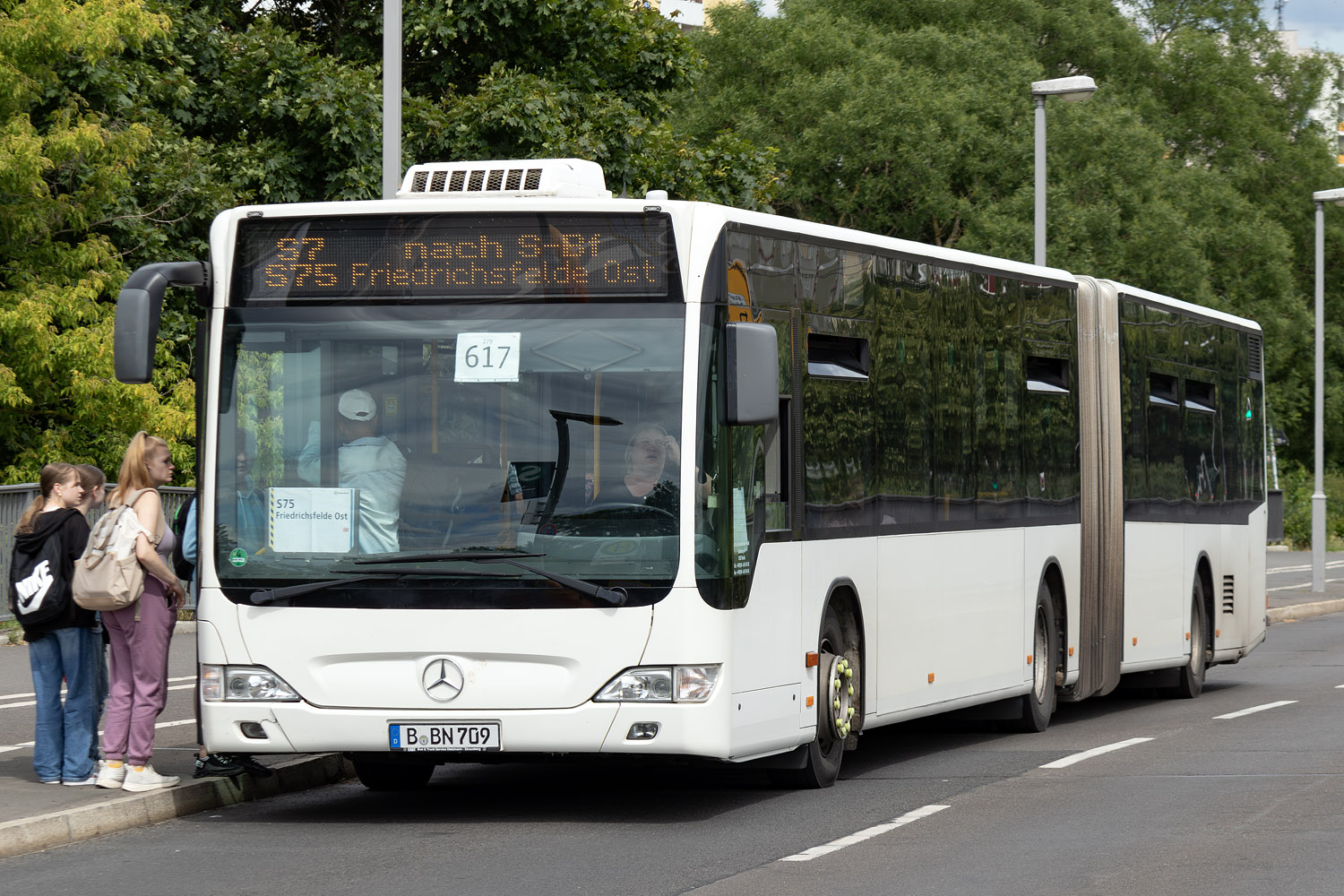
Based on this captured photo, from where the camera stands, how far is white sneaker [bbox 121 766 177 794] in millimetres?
10695

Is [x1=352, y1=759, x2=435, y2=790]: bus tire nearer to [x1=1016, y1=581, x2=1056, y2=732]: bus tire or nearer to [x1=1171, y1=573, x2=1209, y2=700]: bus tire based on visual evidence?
[x1=1016, y1=581, x2=1056, y2=732]: bus tire

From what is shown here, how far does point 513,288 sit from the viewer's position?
1016 cm

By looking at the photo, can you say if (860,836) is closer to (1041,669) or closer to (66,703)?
(66,703)

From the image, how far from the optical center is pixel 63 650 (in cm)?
1094

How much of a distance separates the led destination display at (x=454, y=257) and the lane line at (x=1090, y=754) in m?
4.47

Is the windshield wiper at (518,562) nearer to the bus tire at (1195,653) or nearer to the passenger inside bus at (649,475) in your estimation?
the passenger inside bus at (649,475)

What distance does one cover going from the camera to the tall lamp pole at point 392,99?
14.6 m

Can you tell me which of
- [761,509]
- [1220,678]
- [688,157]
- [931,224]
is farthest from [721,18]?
[761,509]

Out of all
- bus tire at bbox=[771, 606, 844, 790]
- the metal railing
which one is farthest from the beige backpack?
the metal railing

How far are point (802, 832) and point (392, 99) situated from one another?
7091 millimetres

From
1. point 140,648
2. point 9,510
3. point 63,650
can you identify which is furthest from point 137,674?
point 9,510

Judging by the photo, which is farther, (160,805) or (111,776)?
(111,776)

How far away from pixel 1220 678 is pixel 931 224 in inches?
1164

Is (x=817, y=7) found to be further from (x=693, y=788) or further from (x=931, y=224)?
(x=693, y=788)
